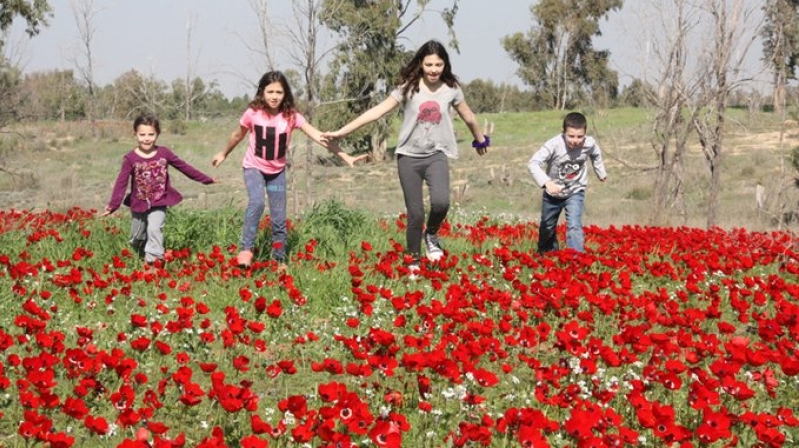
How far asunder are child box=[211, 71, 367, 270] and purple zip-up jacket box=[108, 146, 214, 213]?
500mm

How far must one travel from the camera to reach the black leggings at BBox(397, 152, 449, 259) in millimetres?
6473

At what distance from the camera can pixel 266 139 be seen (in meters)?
6.66

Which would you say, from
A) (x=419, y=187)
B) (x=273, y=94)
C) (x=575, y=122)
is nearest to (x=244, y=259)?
(x=273, y=94)

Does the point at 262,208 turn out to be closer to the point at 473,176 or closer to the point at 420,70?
the point at 420,70

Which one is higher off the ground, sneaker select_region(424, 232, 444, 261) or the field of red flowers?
sneaker select_region(424, 232, 444, 261)

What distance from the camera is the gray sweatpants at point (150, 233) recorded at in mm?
6594

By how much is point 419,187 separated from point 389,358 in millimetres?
3374

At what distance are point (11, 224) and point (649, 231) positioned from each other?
252 inches

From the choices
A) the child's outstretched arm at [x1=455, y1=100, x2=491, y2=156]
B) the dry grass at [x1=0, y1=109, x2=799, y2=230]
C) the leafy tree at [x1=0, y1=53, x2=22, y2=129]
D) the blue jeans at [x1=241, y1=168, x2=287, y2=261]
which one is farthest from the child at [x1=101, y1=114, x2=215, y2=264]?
the leafy tree at [x1=0, y1=53, x2=22, y2=129]

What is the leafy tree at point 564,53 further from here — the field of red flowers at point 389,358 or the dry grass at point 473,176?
the field of red flowers at point 389,358

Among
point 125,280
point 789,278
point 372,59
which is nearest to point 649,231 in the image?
point 789,278

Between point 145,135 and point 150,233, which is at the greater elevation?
point 145,135

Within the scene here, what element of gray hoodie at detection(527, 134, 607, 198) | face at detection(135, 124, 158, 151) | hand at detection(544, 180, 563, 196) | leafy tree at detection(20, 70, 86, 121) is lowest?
hand at detection(544, 180, 563, 196)

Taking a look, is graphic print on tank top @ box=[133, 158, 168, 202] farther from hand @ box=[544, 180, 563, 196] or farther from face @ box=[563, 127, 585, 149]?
face @ box=[563, 127, 585, 149]
